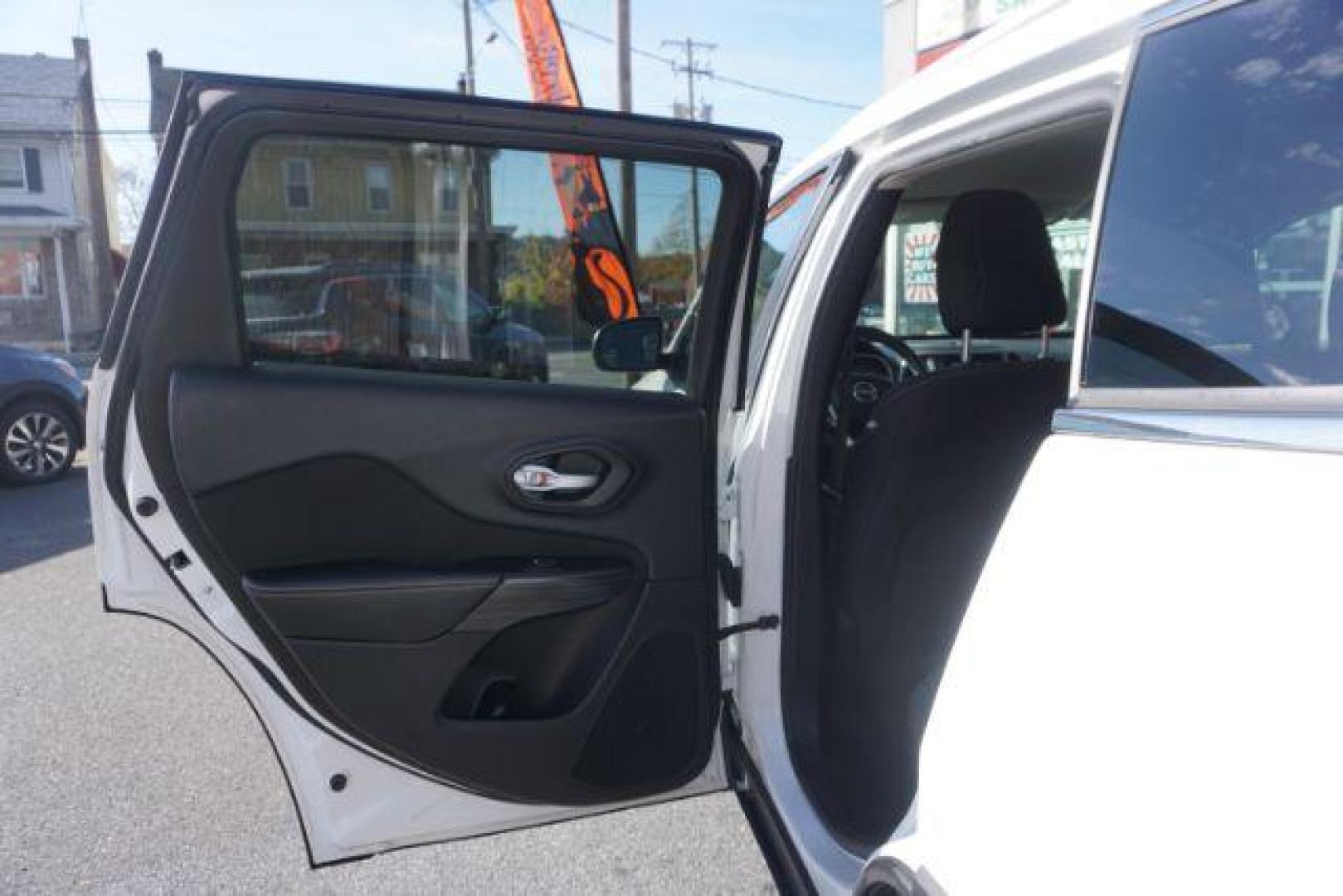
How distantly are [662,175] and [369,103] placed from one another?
0.59m

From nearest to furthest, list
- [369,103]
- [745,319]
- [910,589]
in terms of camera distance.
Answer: [369,103], [745,319], [910,589]

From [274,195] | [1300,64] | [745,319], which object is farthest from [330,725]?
[1300,64]

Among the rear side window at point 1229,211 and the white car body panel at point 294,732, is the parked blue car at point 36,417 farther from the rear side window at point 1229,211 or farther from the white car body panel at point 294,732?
the rear side window at point 1229,211

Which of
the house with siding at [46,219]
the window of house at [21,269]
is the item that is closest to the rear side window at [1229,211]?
the house with siding at [46,219]

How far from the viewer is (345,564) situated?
1.85 meters

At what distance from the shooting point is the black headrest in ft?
7.06

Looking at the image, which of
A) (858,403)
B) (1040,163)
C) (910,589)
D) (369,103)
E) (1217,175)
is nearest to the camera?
(1217,175)

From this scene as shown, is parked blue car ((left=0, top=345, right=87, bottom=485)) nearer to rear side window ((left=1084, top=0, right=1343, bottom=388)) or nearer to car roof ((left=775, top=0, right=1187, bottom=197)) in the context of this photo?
car roof ((left=775, top=0, right=1187, bottom=197))

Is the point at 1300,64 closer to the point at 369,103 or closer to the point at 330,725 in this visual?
the point at 369,103

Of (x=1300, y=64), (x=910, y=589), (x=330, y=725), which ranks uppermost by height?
(x=1300, y=64)

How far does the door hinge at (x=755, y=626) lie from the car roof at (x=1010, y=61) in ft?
3.52

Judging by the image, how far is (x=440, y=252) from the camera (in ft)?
6.36

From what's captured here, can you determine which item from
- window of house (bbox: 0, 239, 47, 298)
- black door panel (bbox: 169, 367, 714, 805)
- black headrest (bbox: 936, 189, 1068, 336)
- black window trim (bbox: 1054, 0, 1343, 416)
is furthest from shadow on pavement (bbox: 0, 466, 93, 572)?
window of house (bbox: 0, 239, 47, 298)

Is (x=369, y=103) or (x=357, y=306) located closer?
(x=369, y=103)
